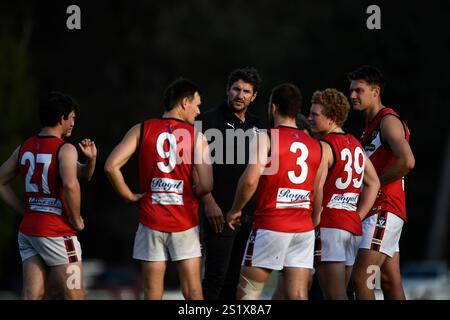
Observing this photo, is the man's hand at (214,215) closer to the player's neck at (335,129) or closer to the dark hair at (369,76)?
the player's neck at (335,129)

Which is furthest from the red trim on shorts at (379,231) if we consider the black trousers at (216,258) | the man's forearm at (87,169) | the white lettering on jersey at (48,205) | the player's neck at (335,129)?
the white lettering on jersey at (48,205)

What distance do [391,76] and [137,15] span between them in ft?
32.1

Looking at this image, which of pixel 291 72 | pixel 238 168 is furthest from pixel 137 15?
pixel 238 168

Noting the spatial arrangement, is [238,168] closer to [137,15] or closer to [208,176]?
[208,176]

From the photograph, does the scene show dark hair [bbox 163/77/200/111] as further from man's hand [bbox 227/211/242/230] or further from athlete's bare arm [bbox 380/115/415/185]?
athlete's bare arm [bbox 380/115/415/185]

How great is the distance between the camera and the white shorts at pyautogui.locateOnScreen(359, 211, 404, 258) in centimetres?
1105

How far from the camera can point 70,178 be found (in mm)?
10125

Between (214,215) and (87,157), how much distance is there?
1320mm

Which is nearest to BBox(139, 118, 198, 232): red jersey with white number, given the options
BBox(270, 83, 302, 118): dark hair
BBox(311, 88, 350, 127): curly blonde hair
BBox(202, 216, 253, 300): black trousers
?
BBox(270, 83, 302, 118): dark hair

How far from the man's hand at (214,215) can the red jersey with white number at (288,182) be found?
2.04ft

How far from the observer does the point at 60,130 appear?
1044 cm

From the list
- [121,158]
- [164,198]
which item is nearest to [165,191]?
[164,198]

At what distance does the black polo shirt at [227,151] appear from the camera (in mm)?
11602

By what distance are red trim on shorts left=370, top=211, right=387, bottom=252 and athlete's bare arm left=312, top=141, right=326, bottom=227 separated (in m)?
0.82
